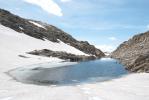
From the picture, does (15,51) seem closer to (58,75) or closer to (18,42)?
(18,42)

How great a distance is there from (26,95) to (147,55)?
3896 cm

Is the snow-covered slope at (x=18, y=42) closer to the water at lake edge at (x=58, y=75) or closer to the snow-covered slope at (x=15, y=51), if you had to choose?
the snow-covered slope at (x=15, y=51)

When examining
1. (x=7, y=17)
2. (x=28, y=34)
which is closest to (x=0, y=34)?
(x=28, y=34)

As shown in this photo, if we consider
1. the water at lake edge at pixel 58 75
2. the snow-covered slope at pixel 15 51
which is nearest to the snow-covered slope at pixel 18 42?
the snow-covered slope at pixel 15 51

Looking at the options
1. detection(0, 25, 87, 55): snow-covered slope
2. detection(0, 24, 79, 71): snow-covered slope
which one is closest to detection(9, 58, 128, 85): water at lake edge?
detection(0, 24, 79, 71): snow-covered slope

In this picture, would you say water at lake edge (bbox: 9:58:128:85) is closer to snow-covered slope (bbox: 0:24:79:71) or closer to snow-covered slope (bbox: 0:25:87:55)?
snow-covered slope (bbox: 0:24:79:71)

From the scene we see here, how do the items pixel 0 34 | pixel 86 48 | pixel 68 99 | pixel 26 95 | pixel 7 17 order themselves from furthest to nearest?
1. pixel 86 48
2. pixel 7 17
3. pixel 0 34
4. pixel 26 95
5. pixel 68 99

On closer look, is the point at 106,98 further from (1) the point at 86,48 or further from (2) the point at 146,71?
(1) the point at 86,48

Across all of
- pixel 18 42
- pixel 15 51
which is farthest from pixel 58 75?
pixel 18 42

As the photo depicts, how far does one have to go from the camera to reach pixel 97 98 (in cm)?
2352

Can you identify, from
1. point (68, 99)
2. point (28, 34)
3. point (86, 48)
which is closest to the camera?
point (68, 99)

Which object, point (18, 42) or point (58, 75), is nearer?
point (58, 75)

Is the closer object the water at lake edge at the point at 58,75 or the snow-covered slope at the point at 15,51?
the water at lake edge at the point at 58,75

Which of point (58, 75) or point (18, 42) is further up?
point (18, 42)
